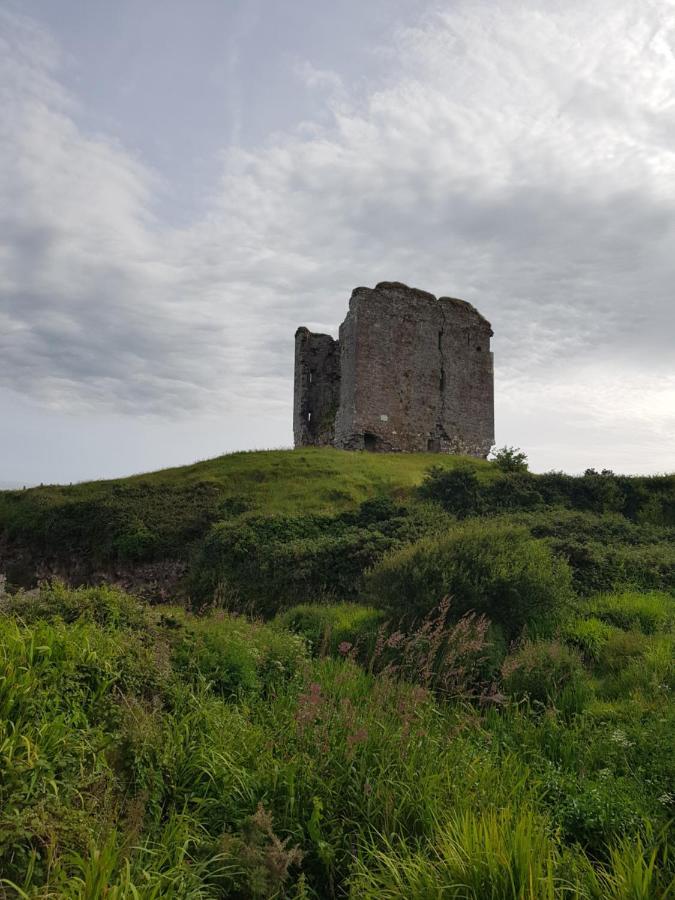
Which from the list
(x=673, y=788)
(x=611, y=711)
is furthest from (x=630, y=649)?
(x=673, y=788)

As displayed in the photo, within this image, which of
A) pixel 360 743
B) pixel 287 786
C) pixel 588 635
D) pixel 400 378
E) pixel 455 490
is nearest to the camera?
pixel 287 786

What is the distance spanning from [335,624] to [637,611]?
4.71 m

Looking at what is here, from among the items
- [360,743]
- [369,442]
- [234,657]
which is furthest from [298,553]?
[369,442]

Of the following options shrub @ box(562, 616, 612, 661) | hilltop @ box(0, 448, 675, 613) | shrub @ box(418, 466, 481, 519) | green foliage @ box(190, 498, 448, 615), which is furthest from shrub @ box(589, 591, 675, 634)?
shrub @ box(418, 466, 481, 519)

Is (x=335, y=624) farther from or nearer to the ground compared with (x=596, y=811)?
farther from the ground

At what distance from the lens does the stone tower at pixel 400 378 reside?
3183 cm

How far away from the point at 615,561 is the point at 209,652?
871 cm

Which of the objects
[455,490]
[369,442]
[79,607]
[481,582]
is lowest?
[481,582]

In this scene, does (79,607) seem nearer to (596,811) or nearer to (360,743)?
(360,743)

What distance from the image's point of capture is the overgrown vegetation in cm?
345

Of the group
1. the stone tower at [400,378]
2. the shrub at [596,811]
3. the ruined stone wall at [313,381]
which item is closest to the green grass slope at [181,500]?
the stone tower at [400,378]

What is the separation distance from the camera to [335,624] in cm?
970

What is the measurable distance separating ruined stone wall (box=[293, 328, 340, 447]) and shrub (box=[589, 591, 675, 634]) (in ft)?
91.6

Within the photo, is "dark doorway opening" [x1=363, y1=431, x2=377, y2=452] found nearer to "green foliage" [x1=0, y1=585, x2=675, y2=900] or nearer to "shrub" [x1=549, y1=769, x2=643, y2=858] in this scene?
"green foliage" [x1=0, y1=585, x2=675, y2=900]
